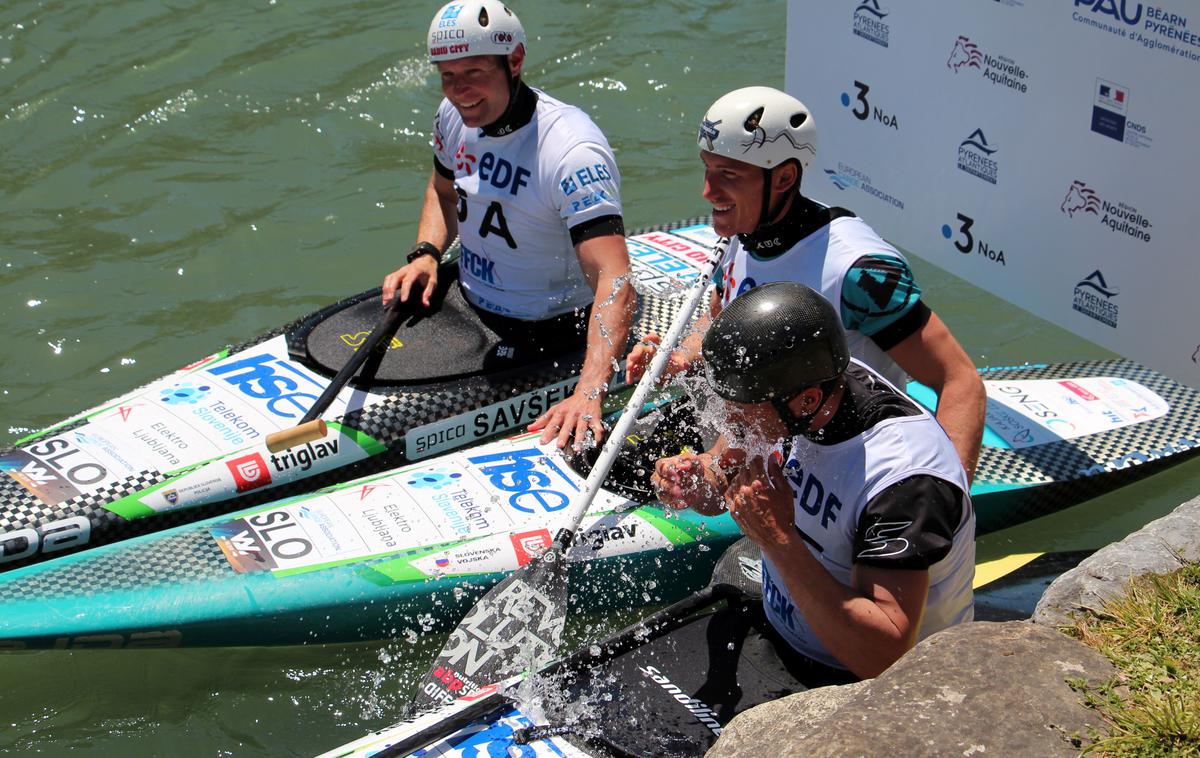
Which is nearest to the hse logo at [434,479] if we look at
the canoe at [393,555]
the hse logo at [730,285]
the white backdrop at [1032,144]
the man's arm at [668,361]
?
the canoe at [393,555]

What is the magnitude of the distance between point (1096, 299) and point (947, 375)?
6.24 ft

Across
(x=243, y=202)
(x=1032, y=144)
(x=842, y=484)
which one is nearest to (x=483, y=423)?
(x=1032, y=144)

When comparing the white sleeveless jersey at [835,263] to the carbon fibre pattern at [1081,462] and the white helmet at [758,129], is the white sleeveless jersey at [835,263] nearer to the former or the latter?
the white helmet at [758,129]

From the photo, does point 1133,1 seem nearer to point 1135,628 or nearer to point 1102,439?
point 1102,439

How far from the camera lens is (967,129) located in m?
5.84

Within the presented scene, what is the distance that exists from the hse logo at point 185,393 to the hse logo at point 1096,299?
382 centimetres

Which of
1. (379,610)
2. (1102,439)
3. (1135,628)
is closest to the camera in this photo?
(1135,628)

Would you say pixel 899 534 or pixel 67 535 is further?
pixel 67 535

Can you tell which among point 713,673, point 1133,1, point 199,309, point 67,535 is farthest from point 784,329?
point 199,309

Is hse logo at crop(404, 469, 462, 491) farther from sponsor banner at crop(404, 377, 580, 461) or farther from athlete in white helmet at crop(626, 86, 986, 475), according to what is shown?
athlete in white helmet at crop(626, 86, 986, 475)

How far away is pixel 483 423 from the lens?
18.3ft

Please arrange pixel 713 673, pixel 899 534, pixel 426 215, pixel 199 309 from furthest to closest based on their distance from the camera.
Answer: pixel 199 309
pixel 426 215
pixel 713 673
pixel 899 534

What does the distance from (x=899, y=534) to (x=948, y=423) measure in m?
1.16

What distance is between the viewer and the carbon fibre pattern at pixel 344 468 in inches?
195
